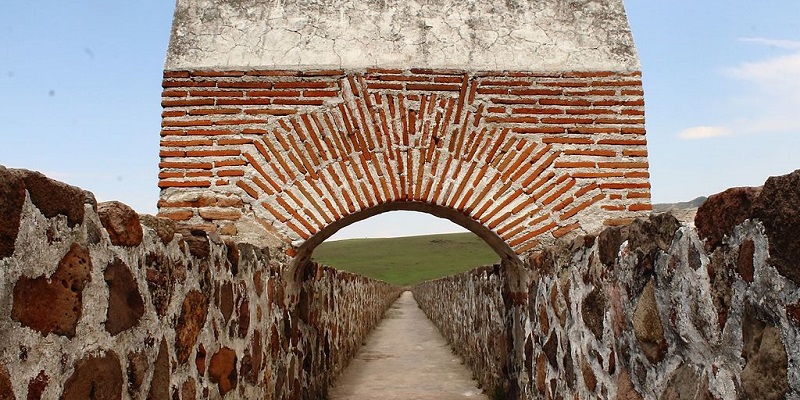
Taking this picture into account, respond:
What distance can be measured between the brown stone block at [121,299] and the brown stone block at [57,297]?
0.16m

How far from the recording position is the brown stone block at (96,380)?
5.78 feet

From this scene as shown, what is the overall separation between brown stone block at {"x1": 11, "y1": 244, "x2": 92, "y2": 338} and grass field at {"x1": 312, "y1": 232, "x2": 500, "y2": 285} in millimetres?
46241

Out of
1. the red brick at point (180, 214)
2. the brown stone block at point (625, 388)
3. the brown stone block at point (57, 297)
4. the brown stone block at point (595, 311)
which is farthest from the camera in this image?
the red brick at point (180, 214)

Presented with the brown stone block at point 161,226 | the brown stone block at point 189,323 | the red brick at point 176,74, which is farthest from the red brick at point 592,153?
the brown stone block at point 161,226

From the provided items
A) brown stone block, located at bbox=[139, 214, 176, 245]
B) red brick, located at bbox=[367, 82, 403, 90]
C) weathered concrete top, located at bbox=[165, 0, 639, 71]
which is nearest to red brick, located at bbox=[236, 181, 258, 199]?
weathered concrete top, located at bbox=[165, 0, 639, 71]

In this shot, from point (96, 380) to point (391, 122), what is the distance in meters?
3.96

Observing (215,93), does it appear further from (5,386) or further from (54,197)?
(5,386)

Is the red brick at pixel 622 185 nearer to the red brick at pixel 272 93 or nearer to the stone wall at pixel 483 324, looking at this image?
the stone wall at pixel 483 324

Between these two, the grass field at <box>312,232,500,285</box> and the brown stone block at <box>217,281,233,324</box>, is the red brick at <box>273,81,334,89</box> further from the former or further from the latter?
the grass field at <box>312,232,500,285</box>

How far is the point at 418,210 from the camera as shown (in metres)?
6.09

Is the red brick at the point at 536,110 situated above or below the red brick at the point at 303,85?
below

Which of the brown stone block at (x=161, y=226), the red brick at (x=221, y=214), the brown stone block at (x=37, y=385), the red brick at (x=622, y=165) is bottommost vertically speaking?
the brown stone block at (x=37, y=385)

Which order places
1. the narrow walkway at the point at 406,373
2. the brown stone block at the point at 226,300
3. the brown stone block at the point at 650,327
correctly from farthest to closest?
1. the narrow walkway at the point at 406,373
2. the brown stone block at the point at 226,300
3. the brown stone block at the point at 650,327

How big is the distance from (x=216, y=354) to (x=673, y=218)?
231 centimetres
